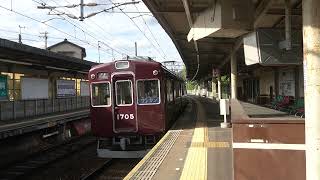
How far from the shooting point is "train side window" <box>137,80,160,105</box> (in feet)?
46.5

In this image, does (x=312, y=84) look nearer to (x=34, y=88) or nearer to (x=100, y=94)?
(x=100, y=94)

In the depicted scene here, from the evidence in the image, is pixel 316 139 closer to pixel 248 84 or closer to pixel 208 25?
pixel 208 25

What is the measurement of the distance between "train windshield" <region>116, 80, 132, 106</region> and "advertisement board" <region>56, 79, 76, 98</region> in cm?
1428

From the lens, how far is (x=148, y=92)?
14.3 meters

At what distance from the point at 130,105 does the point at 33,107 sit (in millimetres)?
9372

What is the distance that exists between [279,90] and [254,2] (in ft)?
47.8

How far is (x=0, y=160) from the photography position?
1533 cm

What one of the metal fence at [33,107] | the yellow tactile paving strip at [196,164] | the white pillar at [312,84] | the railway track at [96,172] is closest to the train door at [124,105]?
the railway track at [96,172]

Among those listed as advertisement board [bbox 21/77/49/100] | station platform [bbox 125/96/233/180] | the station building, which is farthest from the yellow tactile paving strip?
advertisement board [bbox 21/77/49/100]

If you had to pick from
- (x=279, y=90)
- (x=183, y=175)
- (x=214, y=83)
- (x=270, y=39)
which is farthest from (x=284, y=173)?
(x=214, y=83)

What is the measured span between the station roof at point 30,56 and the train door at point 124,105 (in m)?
4.51

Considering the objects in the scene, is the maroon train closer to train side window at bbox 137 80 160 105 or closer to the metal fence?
train side window at bbox 137 80 160 105

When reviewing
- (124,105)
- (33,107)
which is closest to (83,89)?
(33,107)

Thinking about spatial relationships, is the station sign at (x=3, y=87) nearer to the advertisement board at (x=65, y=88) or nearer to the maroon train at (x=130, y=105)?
the maroon train at (x=130, y=105)
